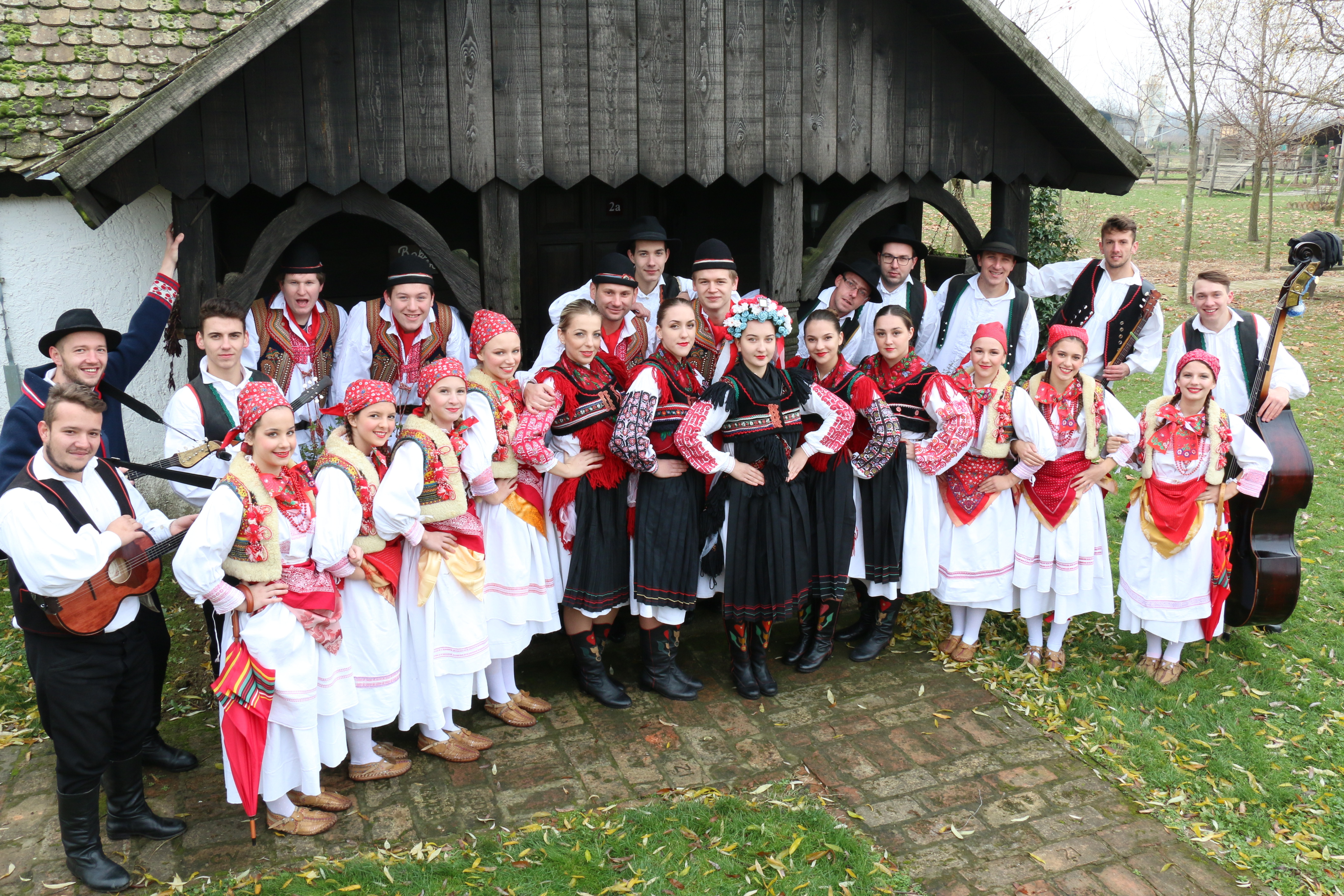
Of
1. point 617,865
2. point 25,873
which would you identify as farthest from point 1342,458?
point 25,873

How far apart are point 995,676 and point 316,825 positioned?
3470mm

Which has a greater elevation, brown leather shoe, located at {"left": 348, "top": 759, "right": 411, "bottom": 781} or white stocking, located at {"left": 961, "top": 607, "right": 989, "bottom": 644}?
white stocking, located at {"left": 961, "top": 607, "right": 989, "bottom": 644}

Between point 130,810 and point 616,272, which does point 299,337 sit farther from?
point 130,810

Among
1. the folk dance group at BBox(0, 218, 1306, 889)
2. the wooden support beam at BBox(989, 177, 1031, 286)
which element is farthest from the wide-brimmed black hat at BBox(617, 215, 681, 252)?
the wooden support beam at BBox(989, 177, 1031, 286)

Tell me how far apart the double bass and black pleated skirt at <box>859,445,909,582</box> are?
5.89 ft

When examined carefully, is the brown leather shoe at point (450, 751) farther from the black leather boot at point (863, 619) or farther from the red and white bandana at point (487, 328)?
the black leather boot at point (863, 619)

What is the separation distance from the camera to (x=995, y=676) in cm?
541

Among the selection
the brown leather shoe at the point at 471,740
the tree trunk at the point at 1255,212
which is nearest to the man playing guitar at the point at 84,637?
the brown leather shoe at the point at 471,740

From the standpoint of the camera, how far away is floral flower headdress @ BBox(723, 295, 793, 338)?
4734 millimetres

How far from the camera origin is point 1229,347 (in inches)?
220

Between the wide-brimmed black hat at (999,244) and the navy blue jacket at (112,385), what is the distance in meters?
4.42

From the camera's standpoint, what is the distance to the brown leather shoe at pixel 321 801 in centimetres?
420

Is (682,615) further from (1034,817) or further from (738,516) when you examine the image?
(1034,817)

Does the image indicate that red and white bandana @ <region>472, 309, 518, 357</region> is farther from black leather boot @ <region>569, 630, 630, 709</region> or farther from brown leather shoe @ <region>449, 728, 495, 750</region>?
brown leather shoe @ <region>449, 728, 495, 750</region>
